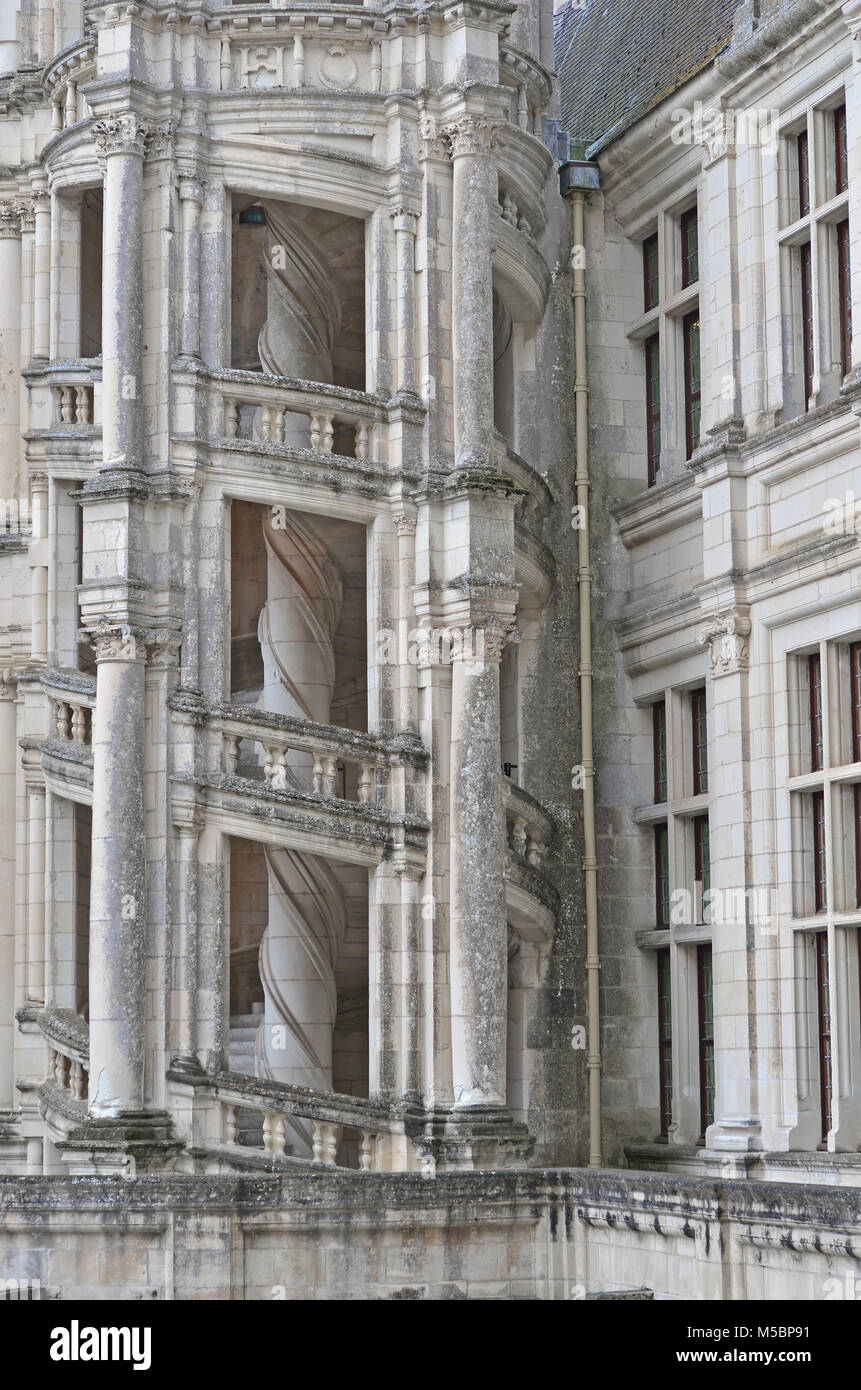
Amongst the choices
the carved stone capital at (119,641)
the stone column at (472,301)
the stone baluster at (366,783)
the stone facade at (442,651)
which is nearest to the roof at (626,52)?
the stone facade at (442,651)

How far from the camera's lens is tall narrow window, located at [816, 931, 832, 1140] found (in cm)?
1588

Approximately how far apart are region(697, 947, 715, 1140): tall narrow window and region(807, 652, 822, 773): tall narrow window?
2.30 metres

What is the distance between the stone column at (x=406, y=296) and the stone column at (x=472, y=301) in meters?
0.29

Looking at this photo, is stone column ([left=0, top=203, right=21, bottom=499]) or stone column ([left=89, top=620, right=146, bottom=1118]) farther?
stone column ([left=0, top=203, right=21, bottom=499])

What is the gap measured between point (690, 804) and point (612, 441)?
3089 mm

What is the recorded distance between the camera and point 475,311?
16688 mm

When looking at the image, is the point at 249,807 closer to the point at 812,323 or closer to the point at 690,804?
the point at 690,804

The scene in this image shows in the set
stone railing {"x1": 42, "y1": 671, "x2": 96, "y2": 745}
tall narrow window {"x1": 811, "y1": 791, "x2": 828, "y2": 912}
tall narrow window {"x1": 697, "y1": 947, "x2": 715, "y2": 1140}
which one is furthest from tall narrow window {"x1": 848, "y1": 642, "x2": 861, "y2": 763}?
stone railing {"x1": 42, "y1": 671, "x2": 96, "y2": 745}

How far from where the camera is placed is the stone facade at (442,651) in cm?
1563

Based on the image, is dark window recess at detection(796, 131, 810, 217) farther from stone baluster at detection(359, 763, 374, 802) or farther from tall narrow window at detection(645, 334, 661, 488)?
stone baluster at detection(359, 763, 374, 802)

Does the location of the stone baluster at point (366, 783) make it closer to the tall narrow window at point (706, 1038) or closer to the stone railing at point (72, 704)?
the stone railing at point (72, 704)
